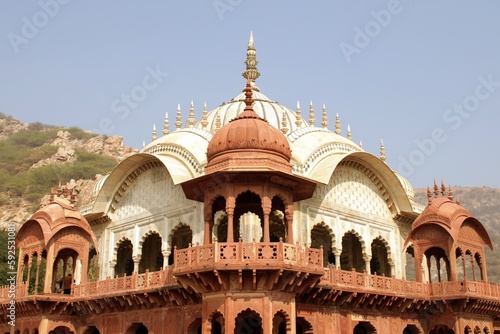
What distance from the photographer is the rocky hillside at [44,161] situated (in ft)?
142

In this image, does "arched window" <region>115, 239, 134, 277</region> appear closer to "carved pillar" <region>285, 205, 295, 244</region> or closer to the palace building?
the palace building

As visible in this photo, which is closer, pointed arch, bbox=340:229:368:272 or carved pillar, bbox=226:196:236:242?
carved pillar, bbox=226:196:236:242

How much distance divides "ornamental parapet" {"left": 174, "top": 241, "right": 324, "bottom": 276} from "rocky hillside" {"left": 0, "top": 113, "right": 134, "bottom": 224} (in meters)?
27.0

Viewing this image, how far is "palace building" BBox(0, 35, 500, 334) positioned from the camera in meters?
13.0

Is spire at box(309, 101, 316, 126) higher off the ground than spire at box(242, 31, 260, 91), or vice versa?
spire at box(242, 31, 260, 91)

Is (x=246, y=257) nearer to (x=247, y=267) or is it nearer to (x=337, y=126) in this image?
(x=247, y=267)

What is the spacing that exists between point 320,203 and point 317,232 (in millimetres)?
2472

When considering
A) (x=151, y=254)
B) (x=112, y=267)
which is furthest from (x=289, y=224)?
(x=151, y=254)

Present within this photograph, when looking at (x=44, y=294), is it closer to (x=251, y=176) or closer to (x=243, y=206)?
(x=243, y=206)

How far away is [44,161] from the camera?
52562mm

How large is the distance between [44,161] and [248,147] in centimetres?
4225

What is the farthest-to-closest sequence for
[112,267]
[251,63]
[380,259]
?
[251,63], [380,259], [112,267]

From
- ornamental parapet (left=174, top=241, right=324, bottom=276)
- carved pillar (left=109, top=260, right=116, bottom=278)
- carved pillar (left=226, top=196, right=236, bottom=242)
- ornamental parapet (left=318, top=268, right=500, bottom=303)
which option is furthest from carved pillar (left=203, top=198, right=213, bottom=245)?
carved pillar (left=109, top=260, right=116, bottom=278)

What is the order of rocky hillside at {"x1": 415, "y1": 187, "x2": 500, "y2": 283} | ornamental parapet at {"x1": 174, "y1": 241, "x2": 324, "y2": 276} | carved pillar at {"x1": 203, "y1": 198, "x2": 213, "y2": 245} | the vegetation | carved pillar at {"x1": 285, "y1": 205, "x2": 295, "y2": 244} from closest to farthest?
ornamental parapet at {"x1": 174, "y1": 241, "x2": 324, "y2": 276} < carved pillar at {"x1": 285, "y1": 205, "x2": 295, "y2": 244} < carved pillar at {"x1": 203, "y1": 198, "x2": 213, "y2": 245} < the vegetation < rocky hillside at {"x1": 415, "y1": 187, "x2": 500, "y2": 283}
